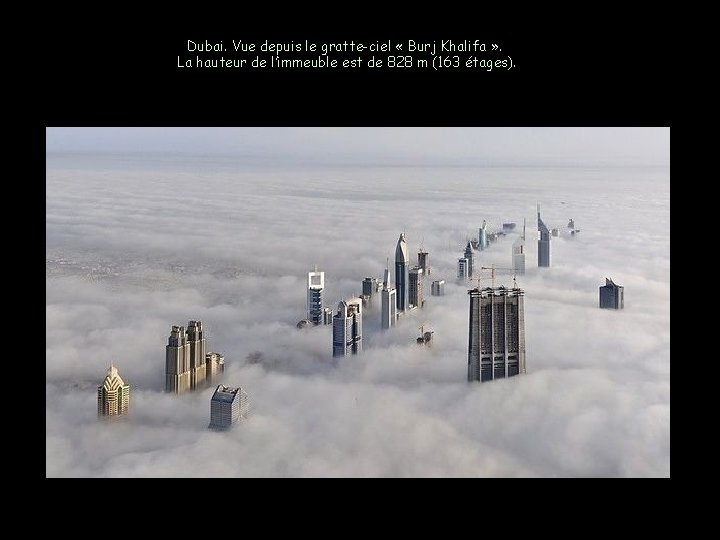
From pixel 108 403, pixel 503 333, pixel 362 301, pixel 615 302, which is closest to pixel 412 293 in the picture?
pixel 362 301

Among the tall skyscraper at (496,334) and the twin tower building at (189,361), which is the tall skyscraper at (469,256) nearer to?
the tall skyscraper at (496,334)

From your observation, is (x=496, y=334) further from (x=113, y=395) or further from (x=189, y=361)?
(x=113, y=395)

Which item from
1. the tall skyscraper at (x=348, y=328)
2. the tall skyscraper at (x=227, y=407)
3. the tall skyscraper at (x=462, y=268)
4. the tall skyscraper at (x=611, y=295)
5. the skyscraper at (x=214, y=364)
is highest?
the tall skyscraper at (x=462, y=268)

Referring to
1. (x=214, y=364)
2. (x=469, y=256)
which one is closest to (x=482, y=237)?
(x=469, y=256)

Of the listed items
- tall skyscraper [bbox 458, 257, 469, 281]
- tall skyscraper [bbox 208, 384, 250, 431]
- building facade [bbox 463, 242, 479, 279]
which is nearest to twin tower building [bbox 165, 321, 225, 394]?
tall skyscraper [bbox 208, 384, 250, 431]

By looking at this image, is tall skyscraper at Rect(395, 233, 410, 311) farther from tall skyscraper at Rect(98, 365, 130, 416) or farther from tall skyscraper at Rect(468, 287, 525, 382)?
tall skyscraper at Rect(98, 365, 130, 416)

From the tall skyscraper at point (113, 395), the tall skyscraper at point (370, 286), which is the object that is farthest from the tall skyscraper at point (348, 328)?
the tall skyscraper at point (113, 395)
